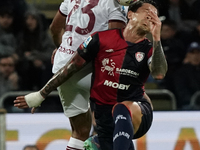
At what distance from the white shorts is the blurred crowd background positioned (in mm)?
1908

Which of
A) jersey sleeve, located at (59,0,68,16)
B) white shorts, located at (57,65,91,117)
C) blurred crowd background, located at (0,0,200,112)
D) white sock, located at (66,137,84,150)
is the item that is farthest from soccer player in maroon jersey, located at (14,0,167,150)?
blurred crowd background, located at (0,0,200,112)

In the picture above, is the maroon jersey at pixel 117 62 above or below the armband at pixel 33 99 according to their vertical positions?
above

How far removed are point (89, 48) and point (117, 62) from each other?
0.65 feet

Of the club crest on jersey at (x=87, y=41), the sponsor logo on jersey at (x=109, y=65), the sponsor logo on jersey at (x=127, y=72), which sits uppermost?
the club crest on jersey at (x=87, y=41)

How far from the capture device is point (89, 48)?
3.39 metres

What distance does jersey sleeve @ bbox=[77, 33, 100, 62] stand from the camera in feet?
11.1

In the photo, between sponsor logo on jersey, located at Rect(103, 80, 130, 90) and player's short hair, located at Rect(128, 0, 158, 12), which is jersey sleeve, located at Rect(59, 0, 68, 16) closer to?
player's short hair, located at Rect(128, 0, 158, 12)

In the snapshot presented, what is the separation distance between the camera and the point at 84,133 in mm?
3809

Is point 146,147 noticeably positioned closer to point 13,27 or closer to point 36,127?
point 36,127

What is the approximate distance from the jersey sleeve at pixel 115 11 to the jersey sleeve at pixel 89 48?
0.72ft

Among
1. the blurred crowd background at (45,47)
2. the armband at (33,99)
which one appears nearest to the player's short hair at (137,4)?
the armband at (33,99)

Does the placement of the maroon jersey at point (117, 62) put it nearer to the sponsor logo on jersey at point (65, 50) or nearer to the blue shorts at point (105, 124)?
the blue shorts at point (105, 124)

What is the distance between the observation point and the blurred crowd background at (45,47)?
5.86 metres

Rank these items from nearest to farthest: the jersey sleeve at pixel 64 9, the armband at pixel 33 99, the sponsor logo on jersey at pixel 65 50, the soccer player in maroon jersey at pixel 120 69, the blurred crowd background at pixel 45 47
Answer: the soccer player in maroon jersey at pixel 120 69 < the armband at pixel 33 99 < the sponsor logo on jersey at pixel 65 50 < the jersey sleeve at pixel 64 9 < the blurred crowd background at pixel 45 47
